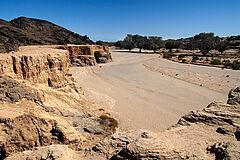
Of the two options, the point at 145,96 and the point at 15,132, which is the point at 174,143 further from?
the point at 145,96

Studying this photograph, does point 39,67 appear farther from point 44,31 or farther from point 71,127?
point 44,31

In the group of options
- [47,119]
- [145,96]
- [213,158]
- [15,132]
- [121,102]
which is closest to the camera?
[213,158]

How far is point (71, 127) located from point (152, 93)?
59.4 ft

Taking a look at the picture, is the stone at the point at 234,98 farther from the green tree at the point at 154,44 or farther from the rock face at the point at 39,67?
the green tree at the point at 154,44

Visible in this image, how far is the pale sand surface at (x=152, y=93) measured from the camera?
23250mm

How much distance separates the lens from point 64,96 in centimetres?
1977

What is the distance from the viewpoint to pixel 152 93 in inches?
1272

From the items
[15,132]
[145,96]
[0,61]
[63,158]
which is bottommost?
[145,96]

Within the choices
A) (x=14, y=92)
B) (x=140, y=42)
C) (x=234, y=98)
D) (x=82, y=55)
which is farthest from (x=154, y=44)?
(x=234, y=98)

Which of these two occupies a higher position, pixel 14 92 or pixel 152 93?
pixel 14 92

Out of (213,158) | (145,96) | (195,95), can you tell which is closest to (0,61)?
(213,158)

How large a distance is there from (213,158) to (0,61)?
12783mm

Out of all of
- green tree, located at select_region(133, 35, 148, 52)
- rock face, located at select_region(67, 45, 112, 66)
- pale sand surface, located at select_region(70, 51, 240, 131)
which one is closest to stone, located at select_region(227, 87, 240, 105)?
pale sand surface, located at select_region(70, 51, 240, 131)

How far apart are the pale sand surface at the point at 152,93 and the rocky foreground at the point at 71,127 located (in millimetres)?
3936
